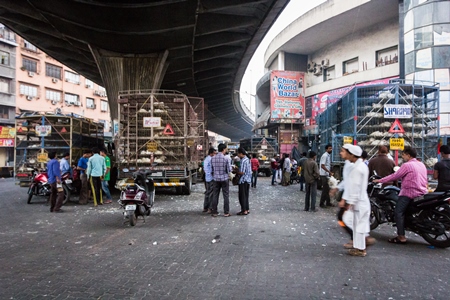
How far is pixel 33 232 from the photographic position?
6508 mm

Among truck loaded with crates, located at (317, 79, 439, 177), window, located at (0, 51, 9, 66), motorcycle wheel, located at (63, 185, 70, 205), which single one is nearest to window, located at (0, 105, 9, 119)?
window, located at (0, 51, 9, 66)

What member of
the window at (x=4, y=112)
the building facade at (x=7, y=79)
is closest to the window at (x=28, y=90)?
the building facade at (x=7, y=79)

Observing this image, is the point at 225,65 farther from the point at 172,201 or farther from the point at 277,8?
the point at 172,201

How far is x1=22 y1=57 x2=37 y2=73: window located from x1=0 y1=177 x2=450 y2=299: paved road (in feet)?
105

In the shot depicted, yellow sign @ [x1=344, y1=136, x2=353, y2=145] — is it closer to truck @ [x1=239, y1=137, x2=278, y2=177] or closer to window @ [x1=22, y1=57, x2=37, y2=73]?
truck @ [x1=239, y1=137, x2=278, y2=177]

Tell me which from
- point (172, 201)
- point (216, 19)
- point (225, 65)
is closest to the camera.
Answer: point (172, 201)

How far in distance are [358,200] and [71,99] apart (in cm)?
4113

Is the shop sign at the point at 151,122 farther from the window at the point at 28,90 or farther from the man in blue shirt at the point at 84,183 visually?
the window at the point at 28,90

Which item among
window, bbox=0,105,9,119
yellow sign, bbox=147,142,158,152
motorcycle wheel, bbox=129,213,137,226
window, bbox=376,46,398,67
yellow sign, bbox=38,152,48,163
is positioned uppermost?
window, bbox=376,46,398,67

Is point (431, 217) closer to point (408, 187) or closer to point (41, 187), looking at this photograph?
point (408, 187)

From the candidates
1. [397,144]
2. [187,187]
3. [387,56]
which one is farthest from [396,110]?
[387,56]

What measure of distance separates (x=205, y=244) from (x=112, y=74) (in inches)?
624

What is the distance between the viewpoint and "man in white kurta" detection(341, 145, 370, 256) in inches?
184

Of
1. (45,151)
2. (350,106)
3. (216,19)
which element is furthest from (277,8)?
(45,151)
